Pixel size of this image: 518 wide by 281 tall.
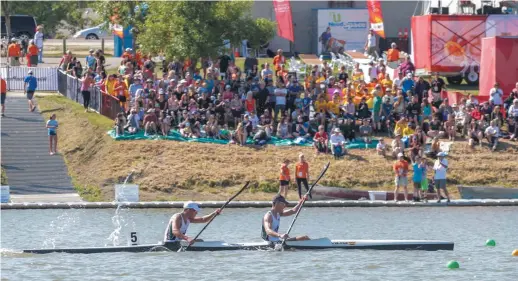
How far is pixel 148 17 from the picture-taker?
153 ft

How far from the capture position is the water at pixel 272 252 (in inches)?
971

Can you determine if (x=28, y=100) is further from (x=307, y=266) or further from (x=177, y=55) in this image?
(x=307, y=266)

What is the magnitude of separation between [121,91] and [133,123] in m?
1.67

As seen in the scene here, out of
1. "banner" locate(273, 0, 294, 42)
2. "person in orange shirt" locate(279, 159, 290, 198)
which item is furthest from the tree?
"person in orange shirt" locate(279, 159, 290, 198)

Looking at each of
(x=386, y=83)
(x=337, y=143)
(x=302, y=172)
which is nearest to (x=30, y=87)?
(x=337, y=143)

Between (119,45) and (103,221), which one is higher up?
(119,45)

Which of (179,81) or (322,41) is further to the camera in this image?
(322,41)

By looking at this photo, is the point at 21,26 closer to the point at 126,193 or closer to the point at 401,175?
the point at 126,193

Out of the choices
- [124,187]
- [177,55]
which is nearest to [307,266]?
[124,187]

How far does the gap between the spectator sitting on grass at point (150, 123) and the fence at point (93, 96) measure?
1595 millimetres

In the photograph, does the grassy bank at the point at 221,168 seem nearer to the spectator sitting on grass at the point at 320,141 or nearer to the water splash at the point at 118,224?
the spectator sitting on grass at the point at 320,141

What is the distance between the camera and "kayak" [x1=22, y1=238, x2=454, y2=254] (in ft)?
85.5

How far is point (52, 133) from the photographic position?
38.7 meters

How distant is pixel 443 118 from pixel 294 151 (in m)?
5.16
